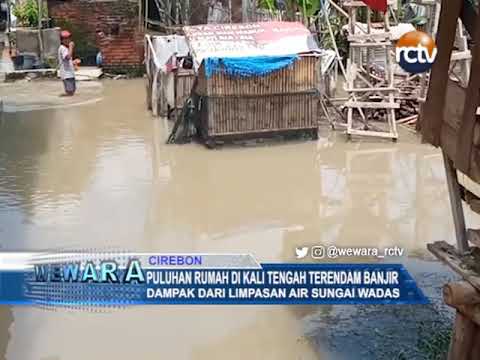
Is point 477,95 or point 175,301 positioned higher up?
point 477,95

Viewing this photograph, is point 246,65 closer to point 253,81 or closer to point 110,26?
point 253,81

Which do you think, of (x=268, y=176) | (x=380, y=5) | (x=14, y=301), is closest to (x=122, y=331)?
(x=14, y=301)

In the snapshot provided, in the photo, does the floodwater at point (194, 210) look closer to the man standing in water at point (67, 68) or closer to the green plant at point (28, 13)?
the man standing in water at point (67, 68)

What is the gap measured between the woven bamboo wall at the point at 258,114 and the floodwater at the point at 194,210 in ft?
0.91

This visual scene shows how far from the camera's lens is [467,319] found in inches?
140

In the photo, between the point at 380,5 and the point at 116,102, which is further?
the point at 116,102

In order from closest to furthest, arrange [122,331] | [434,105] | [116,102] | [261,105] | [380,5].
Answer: [434,105] → [122,331] → [380,5] → [261,105] → [116,102]

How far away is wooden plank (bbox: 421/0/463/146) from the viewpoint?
132 inches

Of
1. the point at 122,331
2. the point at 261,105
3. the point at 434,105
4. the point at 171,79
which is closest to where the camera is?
the point at 434,105

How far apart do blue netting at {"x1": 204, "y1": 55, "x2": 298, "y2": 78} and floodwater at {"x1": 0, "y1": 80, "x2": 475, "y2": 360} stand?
3.55ft

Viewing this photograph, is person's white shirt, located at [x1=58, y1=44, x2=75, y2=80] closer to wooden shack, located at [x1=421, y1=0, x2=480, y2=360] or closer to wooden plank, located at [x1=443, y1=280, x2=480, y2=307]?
wooden shack, located at [x1=421, y1=0, x2=480, y2=360]

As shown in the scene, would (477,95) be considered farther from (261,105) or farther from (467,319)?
(261,105)

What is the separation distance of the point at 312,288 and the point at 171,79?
691cm

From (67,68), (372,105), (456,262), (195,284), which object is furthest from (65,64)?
(456,262)
